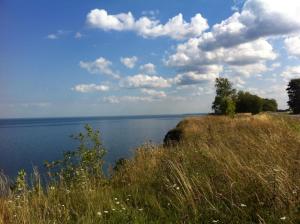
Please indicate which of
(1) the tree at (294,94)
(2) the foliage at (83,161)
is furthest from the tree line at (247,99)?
(2) the foliage at (83,161)

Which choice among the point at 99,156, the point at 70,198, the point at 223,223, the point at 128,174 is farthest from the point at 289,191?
the point at 99,156

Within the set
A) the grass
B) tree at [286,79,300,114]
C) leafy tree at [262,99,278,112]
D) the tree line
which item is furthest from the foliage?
leafy tree at [262,99,278,112]

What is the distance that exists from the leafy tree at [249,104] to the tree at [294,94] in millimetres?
8626

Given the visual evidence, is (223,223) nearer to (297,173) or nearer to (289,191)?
(289,191)

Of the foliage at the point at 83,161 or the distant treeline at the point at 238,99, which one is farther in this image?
the distant treeline at the point at 238,99

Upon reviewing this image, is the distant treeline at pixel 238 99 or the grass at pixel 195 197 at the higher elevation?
the distant treeline at pixel 238 99

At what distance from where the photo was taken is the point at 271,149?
7023mm

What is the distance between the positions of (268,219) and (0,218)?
12.0 feet

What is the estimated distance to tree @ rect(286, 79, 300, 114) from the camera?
2734 inches

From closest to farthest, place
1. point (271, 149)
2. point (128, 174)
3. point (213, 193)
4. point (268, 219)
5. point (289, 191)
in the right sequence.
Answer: point (268, 219) → point (289, 191) → point (213, 193) → point (271, 149) → point (128, 174)

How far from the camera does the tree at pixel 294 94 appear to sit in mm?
69438

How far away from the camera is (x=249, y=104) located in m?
64.6

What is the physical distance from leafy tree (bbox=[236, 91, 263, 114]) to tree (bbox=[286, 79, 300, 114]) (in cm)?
863

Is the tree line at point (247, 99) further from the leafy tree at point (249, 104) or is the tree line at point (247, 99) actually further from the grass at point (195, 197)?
the grass at point (195, 197)
